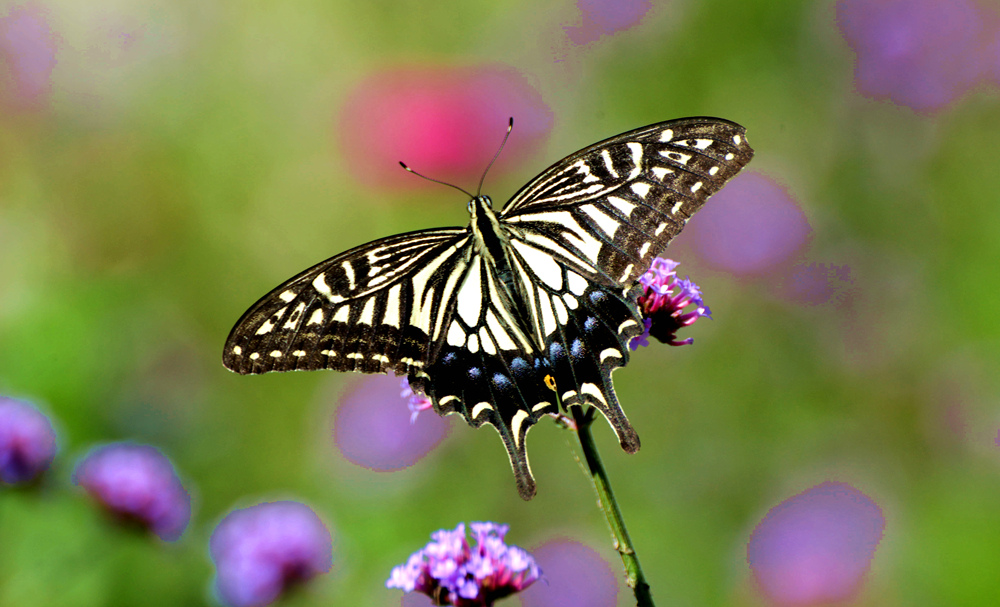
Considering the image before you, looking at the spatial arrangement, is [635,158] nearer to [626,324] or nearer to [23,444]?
[626,324]

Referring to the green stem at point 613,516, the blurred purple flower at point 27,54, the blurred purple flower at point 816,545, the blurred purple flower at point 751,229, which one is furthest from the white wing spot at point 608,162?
the blurred purple flower at point 27,54

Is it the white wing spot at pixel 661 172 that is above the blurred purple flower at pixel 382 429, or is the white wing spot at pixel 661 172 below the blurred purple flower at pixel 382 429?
below

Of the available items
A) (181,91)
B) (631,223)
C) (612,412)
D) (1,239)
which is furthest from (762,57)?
(1,239)

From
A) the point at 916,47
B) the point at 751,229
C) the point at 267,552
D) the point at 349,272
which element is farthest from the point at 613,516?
the point at 916,47

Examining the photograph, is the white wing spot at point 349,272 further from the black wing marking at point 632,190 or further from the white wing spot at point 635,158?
the white wing spot at point 635,158

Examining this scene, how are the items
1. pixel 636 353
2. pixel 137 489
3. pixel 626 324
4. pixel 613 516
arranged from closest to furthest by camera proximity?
pixel 613 516, pixel 626 324, pixel 137 489, pixel 636 353

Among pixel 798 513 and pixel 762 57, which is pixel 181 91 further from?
pixel 798 513
